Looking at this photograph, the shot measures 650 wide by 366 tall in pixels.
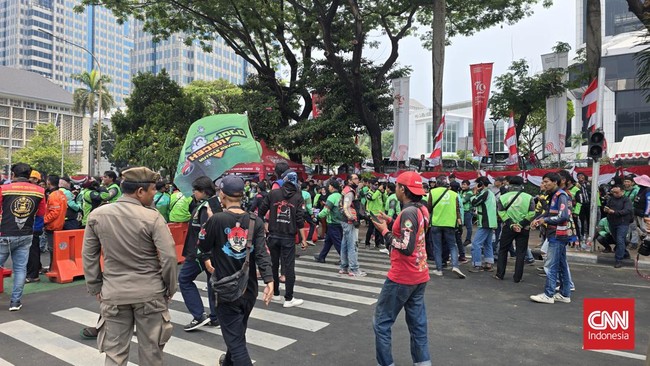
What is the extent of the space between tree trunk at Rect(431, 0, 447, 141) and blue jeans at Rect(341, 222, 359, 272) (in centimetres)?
1134

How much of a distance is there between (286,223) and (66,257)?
4.60 m

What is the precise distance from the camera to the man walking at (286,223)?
6.65 meters

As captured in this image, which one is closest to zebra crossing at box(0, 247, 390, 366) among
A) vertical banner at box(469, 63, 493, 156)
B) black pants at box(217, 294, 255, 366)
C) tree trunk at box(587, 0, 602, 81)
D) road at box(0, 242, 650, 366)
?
road at box(0, 242, 650, 366)

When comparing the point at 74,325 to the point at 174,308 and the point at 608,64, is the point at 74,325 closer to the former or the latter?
the point at 174,308

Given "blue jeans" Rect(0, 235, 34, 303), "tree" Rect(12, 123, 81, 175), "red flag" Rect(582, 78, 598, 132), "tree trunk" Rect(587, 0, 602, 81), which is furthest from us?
"tree" Rect(12, 123, 81, 175)

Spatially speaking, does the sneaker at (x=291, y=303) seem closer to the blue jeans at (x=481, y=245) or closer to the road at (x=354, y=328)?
the road at (x=354, y=328)

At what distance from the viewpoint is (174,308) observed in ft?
21.5

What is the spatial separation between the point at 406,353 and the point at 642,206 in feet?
27.3

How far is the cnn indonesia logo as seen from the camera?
Result: 12.5 feet

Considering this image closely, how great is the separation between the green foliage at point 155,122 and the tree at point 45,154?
3609cm

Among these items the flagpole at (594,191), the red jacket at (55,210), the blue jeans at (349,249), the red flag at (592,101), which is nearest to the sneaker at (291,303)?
the blue jeans at (349,249)

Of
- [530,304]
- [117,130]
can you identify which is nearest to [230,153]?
[530,304]

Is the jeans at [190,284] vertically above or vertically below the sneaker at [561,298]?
above

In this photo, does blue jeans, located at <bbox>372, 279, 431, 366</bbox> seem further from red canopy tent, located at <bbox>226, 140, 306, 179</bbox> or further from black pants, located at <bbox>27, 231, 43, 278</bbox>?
red canopy tent, located at <bbox>226, 140, 306, 179</bbox>
